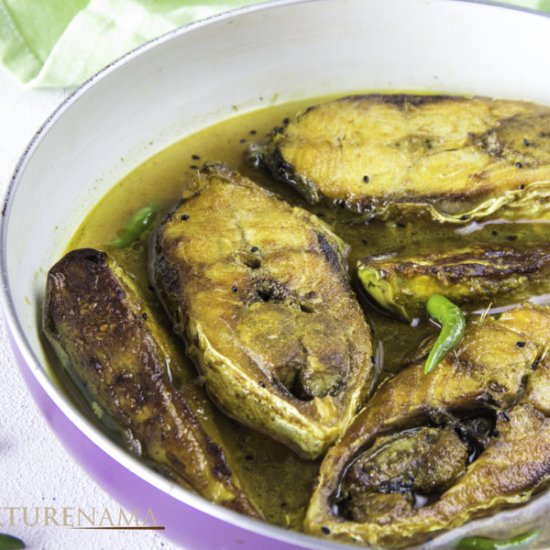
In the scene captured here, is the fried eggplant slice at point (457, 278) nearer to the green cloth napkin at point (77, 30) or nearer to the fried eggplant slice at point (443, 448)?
the fried eggplant slice at point (443, 448)

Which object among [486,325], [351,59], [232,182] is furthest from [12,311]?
[351,59]

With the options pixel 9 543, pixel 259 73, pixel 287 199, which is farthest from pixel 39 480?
pixel 259 73

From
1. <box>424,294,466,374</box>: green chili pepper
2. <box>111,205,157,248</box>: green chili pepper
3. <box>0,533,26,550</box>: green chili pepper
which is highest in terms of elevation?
<box>111,205,157,248</box>: green chili pepper

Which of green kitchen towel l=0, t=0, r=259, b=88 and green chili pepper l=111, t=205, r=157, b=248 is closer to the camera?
green chili pepper l=111, t=205, r=157, b=248

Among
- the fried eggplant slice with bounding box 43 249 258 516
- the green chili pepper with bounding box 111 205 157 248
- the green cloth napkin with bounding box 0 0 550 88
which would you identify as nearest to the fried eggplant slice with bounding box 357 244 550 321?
the fried eggplant slice with bounding box 43 249 258 516

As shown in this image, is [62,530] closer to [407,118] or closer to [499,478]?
[499,478]

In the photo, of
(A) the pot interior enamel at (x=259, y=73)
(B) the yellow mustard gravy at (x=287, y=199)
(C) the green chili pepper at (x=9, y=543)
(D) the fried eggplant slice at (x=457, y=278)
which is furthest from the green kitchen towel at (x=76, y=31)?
(C) the green chili pepper at (x=9, y=543)

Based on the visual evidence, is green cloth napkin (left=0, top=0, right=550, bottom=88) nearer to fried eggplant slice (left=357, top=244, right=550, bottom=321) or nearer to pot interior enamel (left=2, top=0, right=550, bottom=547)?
pot interior enamel (left=2, top=0, right=550, bottom=547)
